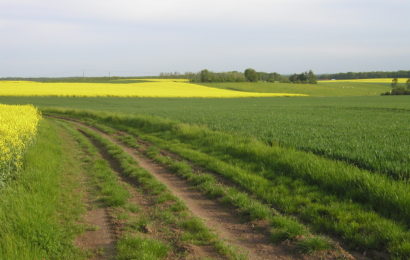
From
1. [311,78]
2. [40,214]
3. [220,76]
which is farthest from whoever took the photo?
[311,78]

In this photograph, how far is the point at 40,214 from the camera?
5262 millimetres

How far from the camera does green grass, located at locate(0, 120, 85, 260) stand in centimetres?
447

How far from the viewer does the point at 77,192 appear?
7320 mm

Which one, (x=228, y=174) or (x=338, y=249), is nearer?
(x=338, y=249)

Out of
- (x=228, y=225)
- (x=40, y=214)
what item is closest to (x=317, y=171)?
(x=228, y=225)

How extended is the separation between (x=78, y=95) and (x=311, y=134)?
48.6 metres

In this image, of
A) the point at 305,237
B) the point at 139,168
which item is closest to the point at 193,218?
the point at 305,237

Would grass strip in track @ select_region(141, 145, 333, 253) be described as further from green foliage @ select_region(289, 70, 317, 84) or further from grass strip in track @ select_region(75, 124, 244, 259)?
green foliage @ select_region(289, 70, 317, 84)

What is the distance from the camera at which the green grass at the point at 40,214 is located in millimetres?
4469

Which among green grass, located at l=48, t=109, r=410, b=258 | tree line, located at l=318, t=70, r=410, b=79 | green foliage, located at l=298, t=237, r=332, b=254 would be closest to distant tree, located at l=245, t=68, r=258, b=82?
tree line, located at l=318, t=70, r=410, b=79

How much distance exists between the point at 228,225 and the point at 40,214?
306 centimetres

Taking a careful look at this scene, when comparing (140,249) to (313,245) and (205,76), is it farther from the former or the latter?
(205,76)

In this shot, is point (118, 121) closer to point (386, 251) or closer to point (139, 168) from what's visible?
point (139, 168)

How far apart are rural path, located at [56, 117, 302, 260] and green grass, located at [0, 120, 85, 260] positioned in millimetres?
2103
